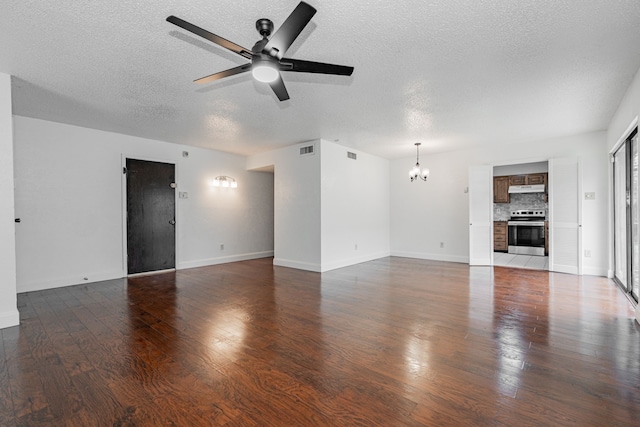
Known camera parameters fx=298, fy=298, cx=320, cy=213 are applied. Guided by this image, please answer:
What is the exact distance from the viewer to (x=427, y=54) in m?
2.74

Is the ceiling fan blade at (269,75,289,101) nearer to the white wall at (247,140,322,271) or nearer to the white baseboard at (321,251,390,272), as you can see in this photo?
the white wall at (247,140,322,271)

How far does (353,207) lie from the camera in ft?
22.4

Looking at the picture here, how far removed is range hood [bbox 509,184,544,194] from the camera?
7863mm

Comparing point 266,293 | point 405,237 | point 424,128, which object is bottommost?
point 266,293

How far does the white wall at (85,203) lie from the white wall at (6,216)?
1.73 meters

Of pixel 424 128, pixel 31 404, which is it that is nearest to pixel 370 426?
pixel 31 404

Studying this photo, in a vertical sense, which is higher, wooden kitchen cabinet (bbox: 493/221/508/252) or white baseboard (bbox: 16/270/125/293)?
wooden kitchen cabinet (bbox: 493/221/508/252)

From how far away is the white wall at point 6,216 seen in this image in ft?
10.3

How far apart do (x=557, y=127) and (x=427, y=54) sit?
3932mm

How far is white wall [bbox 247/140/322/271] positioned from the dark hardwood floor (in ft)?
5.84

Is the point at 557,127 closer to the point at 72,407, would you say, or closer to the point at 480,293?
the point at 480,293

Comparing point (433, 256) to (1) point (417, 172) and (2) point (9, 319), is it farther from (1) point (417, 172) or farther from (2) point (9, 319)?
(2) point (9, 319)

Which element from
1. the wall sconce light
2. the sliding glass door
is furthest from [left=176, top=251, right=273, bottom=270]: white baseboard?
the sliding glass door

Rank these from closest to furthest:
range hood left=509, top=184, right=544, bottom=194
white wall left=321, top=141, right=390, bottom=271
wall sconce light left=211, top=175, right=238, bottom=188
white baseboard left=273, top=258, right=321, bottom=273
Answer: white baseboard left=273, top=258, right=321, bottom=273 < white wall left=321, top=141, right=390, bottom=271 < wall sconce light left=211, top=175, right=238, bottom=188 < range hood left=509, top=184, right=544, bottom=194
